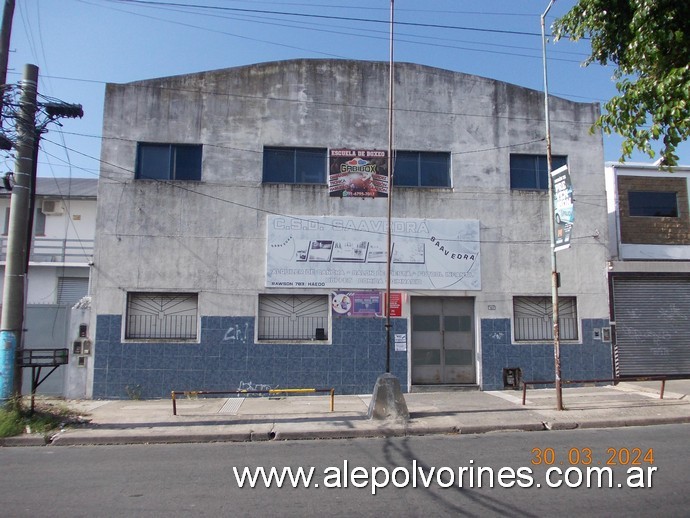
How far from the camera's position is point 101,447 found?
9.08 metres

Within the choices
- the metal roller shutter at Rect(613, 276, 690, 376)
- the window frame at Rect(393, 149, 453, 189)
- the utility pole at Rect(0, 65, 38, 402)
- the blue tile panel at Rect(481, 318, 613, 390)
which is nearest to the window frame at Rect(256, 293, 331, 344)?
the window frame at Rect(393, 149, 453, 189)

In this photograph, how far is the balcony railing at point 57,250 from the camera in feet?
73.4

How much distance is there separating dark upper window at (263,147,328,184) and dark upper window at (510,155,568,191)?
5.42 meters

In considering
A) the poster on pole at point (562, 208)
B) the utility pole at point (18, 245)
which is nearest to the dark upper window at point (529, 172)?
the poster on pole at point (562, 208)

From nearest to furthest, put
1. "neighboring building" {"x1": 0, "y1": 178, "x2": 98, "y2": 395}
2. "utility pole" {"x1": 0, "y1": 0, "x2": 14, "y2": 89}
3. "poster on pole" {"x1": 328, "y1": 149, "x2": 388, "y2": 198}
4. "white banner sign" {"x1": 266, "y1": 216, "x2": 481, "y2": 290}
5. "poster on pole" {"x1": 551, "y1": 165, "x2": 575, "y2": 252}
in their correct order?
1. "utility pole" {"x1": 0, "y1": 0, "x2": 14, "y2": 89}
2. "poster on pole" {"x1": 551, "y1": 165, "x2": 575, "y2": 252}
3. "white banner sign" {"x1": 266, "y1": 216, "x2": 481, "y2": 290}
4. "poster on pole" {"x1": 328, "y1": 149, "x2": 388, "y2": 198}
5. "neighboring building" {"x1": 0, "y1": 178, "x2": 98, "y2": 395}

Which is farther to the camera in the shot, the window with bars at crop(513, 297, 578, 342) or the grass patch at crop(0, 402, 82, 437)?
the window with bars at crop(513, 297, 578, 342)

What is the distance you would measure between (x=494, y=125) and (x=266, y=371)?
30.4 feet

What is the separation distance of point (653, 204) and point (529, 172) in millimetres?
4480

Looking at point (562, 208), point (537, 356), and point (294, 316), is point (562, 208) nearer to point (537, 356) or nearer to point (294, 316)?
point (537, 356)

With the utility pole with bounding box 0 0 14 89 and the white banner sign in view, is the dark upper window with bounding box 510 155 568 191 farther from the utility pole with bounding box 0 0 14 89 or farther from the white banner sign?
the utility pole with bounding box 0 0 14 89

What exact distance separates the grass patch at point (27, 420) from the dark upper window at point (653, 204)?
1618 centimetres

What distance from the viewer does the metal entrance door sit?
47.0ft

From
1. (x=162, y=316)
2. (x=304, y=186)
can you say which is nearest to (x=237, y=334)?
(x=162, y=316)

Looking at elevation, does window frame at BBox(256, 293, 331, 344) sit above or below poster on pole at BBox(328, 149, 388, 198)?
below
